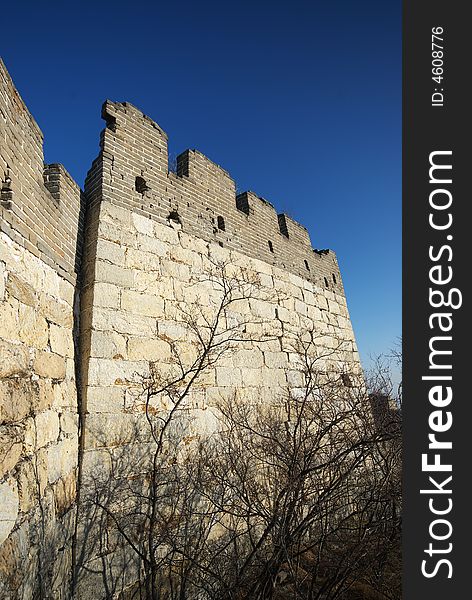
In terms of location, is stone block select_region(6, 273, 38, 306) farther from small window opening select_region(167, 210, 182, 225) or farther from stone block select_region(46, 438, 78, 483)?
small window opening select_region(167, 210, 182, 225)

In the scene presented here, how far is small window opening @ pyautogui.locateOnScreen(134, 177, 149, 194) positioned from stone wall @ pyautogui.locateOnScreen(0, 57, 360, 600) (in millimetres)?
19

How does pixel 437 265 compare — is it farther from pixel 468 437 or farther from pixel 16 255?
pixel 16 255

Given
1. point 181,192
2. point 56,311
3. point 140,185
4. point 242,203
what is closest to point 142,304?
point 56,311

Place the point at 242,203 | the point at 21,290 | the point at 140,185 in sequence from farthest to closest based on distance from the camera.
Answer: the point at 242,203, the point at 140,185, the point at 21,290

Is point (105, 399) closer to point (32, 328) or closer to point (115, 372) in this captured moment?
point (115, 372)

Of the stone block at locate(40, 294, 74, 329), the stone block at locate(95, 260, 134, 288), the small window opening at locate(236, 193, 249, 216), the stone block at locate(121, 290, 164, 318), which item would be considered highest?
the small window opening at locate(236, 193, 249, 216)

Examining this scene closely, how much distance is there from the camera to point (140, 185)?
4133 millimetres

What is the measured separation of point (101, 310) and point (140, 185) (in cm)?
172

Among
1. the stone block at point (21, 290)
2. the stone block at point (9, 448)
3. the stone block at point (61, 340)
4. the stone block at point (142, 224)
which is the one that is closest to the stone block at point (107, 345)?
the stone block at point (61, 340)

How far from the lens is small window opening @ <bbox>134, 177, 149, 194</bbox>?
4109mm

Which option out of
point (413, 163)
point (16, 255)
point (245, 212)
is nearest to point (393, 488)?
point (413, 163)

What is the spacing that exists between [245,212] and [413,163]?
11.7 ft

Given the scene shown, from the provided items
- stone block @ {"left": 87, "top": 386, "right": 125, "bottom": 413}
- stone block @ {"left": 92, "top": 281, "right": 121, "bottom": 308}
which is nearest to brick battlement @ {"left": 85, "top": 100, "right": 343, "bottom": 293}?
stone block @ {"left": 92, "top": 281, "right": 121, "bottom": 308}

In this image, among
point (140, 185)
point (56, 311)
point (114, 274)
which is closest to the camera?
point (56, 311)
